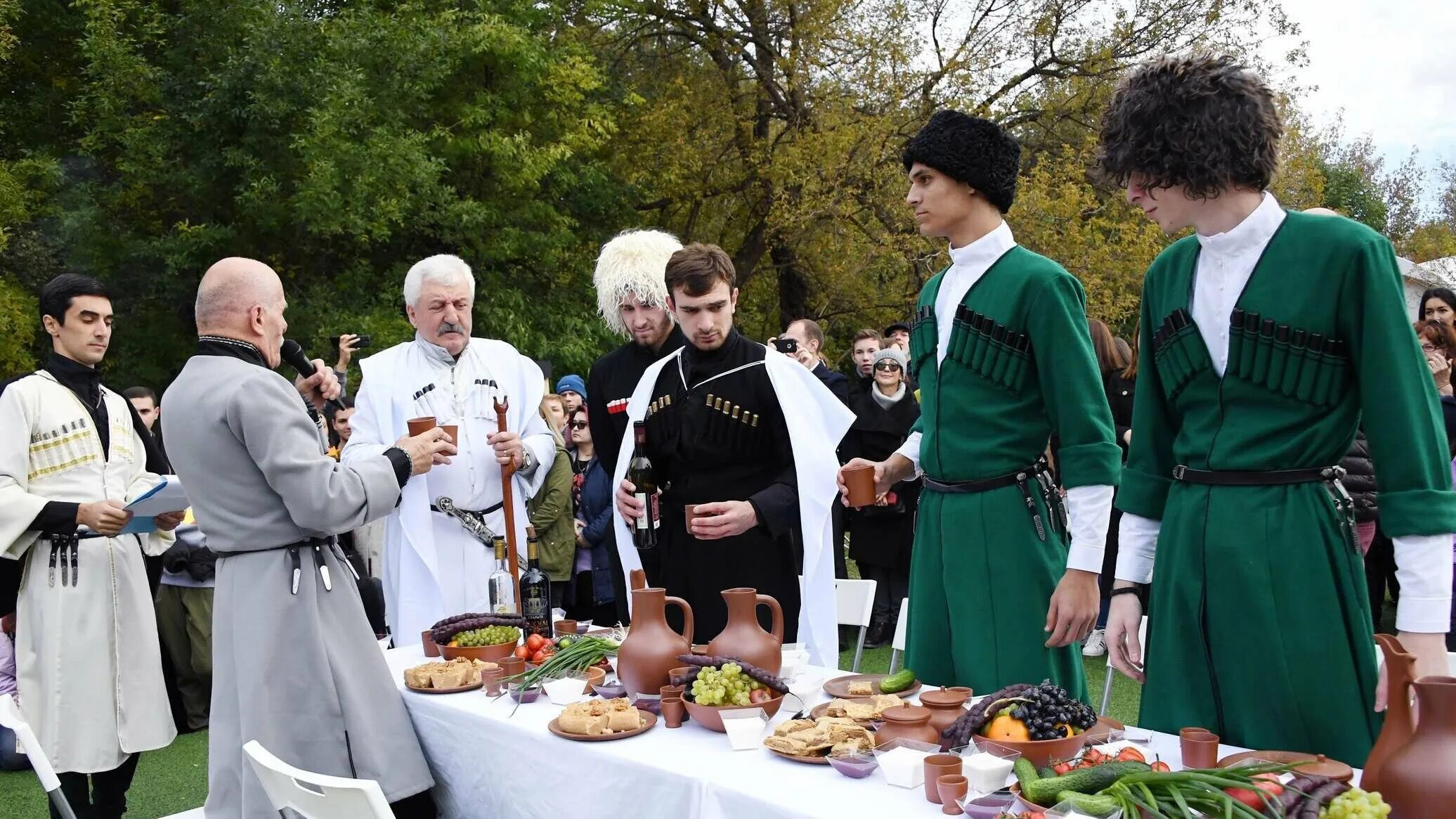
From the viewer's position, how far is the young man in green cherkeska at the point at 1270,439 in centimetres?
186

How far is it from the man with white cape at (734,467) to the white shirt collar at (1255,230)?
1.54 m

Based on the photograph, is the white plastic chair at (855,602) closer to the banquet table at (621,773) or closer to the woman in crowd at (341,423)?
the banquet table at (621,773)

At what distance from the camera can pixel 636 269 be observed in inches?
157

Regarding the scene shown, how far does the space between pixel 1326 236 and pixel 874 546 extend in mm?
5197

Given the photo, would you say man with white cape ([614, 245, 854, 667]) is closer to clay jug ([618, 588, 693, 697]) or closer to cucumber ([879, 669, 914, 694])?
clay jug ([618, 588, 693, 697])

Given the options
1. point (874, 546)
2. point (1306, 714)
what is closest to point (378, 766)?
point (1306, 714)

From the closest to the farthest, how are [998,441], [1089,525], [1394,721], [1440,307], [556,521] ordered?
[1394,721]
[1089,525]
[998,441]
[1440,307]
[556,521]

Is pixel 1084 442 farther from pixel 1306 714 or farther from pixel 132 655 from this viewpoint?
pixel 132 655

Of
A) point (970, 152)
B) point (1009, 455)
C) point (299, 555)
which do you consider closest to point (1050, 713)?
point (1009, 455)

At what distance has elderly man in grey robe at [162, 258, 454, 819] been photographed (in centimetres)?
265

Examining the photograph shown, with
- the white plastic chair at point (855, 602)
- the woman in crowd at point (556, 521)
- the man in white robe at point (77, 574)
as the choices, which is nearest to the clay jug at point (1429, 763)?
the white plastic chair at point (855, 602)

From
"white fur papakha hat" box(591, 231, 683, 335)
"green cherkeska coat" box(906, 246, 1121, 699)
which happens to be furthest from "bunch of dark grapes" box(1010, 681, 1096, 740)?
"white fur papakha hat" box(591, 231, 683, 335)

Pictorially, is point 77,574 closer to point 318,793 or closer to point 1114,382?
point 318,793

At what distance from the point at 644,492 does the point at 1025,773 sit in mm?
1850
